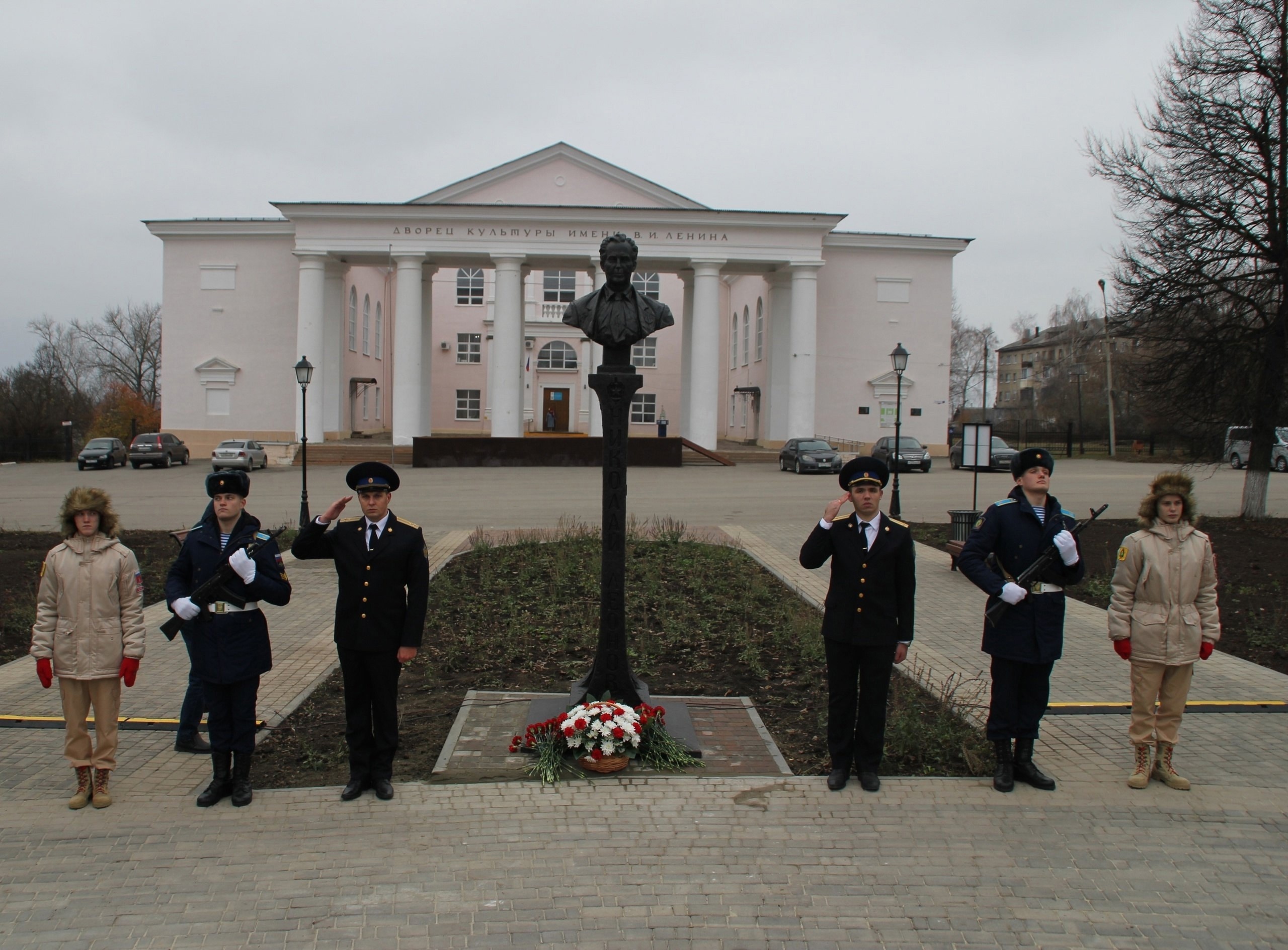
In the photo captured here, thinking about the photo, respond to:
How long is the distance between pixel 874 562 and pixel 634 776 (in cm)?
187

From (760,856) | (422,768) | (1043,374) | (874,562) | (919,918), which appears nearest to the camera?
(919,918)

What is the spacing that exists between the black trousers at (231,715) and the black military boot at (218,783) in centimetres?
4

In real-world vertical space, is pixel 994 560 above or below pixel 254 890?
above

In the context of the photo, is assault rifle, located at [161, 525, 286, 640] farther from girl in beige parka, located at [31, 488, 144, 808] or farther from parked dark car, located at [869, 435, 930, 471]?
parked dark car, located at [869, 435, 930, 471]

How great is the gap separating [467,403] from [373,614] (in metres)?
55.5

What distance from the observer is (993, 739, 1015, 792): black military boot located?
17.4ft

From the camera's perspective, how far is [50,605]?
495cm

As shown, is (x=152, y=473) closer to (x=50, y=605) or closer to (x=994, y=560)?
(x=50, y=605)

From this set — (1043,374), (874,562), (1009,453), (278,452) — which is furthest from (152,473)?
(1043,374)

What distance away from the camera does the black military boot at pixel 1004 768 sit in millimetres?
5301

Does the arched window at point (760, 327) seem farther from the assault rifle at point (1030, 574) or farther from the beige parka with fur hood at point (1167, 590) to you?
the assault rifle at point (1030, 574)

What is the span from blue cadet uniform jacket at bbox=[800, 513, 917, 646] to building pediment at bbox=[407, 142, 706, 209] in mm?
42665

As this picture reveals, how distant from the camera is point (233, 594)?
5.03 meters

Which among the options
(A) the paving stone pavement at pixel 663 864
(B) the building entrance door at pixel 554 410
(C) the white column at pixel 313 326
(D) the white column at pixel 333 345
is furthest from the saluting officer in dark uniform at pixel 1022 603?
(B) the building entrance door at pixel 554 410
